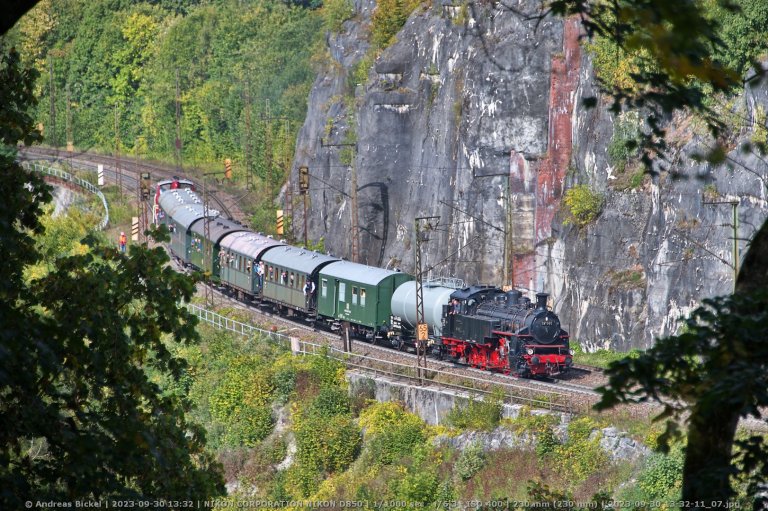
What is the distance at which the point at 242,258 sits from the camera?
5206cm

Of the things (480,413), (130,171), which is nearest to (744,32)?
(480,413)

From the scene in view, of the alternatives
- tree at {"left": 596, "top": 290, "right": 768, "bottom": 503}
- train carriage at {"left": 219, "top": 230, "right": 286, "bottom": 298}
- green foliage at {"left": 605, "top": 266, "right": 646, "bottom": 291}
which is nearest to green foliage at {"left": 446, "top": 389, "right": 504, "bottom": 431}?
green foliage at {"left": 605, "top": 266, "right": 646, "bottom": 291}

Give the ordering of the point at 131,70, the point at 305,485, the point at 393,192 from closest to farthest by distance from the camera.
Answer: the point at 305,485
the point at 393,192
the point at 131,70

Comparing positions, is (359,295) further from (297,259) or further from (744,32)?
(744,32)

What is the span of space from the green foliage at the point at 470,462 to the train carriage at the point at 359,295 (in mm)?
10786

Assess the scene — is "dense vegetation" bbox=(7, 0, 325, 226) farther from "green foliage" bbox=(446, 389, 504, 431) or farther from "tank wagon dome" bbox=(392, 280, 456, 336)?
"green foliage" bbox=(446, 389, 504, 431)

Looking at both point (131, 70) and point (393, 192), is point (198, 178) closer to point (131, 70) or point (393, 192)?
point (131, 70)

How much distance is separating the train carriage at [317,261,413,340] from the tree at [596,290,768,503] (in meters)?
32.4

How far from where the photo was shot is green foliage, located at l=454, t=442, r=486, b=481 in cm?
3159

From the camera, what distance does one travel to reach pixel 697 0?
8672 millimetres

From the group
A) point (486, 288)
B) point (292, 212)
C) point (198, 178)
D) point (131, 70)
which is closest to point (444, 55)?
point (292, 212)

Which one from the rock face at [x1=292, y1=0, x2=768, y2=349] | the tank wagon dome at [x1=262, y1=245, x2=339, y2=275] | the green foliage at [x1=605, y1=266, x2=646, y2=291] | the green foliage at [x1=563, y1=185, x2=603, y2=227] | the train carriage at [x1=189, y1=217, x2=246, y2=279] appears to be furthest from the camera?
the train carriage at [x1=189, y1=217, x2=246, y2=279]

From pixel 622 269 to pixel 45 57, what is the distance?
256ft

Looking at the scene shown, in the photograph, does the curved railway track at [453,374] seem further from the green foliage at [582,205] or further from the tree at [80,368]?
the green foliage at [582,205]
